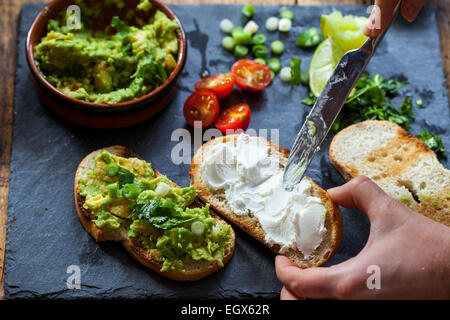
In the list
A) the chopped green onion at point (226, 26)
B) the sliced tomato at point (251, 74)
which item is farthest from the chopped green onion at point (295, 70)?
the chopped green onion at point (226, 26)

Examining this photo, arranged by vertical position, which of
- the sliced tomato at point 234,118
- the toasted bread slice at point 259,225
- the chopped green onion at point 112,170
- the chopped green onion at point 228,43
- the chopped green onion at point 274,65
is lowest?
the toasted bread slice at point 259,225

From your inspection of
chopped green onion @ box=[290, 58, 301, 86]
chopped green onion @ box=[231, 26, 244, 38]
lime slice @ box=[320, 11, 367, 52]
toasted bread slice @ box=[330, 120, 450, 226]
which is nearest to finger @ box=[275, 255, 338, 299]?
toasted bread slice @ box=[330, 120, 450, 226]

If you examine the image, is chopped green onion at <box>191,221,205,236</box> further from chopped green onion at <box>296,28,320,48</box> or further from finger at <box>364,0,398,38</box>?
chopped green onion at <box>296,28,320,48</box>

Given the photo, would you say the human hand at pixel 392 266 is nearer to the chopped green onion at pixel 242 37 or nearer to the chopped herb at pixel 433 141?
the chopped herb at pixel 433 141

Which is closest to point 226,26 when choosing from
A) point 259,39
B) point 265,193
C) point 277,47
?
point 259,39

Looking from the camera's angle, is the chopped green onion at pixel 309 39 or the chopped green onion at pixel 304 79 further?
the chopped green onion at pixel 309 39

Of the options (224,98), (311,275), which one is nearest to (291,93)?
(224,98)
